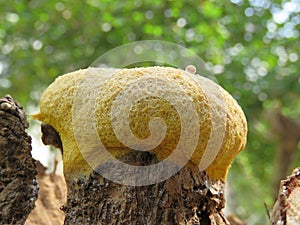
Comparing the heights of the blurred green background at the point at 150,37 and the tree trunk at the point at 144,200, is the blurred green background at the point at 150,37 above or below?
below

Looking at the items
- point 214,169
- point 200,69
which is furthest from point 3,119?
point 200,69

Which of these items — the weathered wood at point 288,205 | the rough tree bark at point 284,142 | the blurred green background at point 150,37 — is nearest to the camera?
the weathered wood at point 288,205

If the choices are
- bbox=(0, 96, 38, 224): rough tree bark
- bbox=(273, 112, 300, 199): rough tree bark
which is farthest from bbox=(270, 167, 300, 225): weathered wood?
bbox=(273, 112, 300, 199): rough tree bark

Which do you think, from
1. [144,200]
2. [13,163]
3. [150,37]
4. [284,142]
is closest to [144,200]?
[144,200]

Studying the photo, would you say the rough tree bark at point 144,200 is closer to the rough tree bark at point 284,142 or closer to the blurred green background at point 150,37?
the blurred green background at point 150,37

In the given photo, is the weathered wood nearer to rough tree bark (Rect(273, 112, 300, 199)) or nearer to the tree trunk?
the tree trunk

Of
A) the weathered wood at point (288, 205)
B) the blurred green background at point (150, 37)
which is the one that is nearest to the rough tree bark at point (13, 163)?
the weathered wood at point (288, 205)
